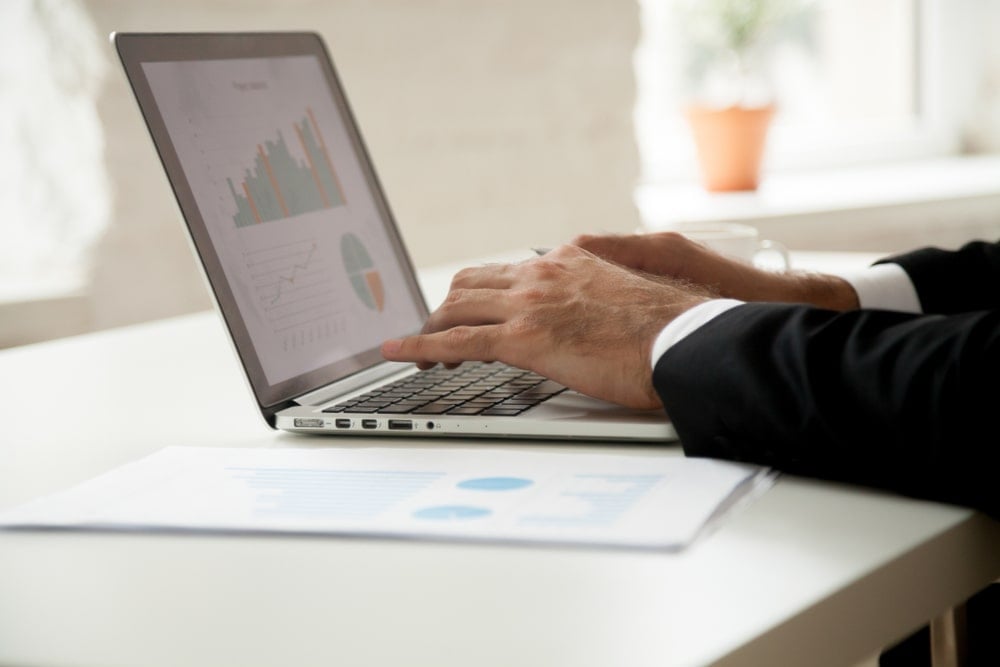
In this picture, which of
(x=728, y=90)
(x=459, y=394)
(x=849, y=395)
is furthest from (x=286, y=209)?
(x=728, y=90)

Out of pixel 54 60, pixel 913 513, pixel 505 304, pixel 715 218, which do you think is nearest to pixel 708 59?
pixel 715 218

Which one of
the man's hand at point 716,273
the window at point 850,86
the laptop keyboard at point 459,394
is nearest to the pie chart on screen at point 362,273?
the laptop keyboard at point 459,394

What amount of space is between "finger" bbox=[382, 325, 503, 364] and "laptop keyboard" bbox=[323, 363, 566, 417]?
1.1 inches

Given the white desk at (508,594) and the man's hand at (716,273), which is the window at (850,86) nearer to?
the man's hand at (716,273)

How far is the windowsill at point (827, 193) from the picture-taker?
290cm

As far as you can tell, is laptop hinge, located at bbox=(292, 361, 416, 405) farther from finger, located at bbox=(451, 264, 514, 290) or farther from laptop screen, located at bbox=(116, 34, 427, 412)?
finger, located at bbox=(451, 264, 514, 290)

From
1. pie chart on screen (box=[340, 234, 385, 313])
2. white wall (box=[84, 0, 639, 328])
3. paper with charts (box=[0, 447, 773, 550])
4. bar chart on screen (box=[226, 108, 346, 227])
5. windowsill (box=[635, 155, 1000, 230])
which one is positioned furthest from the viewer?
windowsill (box=[635, 155, 1000, 230])

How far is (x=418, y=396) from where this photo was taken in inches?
34.6

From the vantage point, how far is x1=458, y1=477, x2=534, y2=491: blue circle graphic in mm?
662

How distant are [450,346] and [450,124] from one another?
1.84 meters

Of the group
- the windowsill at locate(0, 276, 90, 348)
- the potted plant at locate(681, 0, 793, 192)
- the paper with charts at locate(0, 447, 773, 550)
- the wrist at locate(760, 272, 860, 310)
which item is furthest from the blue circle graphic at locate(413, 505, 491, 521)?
the potted plant at locate(681, 0, 793, 192)

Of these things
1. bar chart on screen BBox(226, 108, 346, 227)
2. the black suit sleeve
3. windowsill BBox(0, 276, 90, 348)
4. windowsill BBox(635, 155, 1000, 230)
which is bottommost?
windowsill BBox(635, 155, 1000, 230)

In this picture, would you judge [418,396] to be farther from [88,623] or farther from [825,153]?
[825,153]

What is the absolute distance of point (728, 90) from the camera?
3438 millimetres
